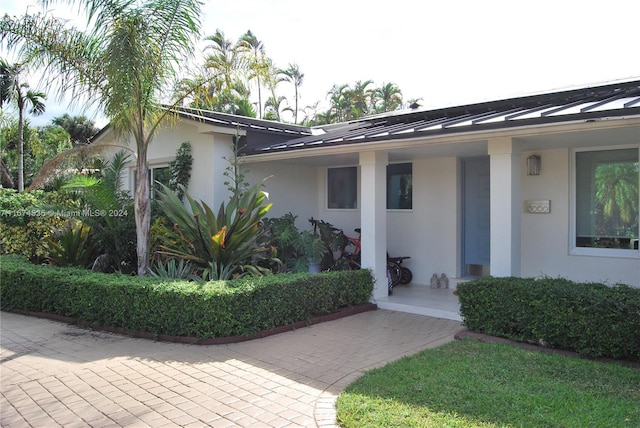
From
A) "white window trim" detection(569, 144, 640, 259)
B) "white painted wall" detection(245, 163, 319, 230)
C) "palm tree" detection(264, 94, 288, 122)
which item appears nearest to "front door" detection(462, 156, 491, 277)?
"white window trim" detection(569, 144, 640, 259)

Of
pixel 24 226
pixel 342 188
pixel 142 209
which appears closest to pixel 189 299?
pixel 142 209

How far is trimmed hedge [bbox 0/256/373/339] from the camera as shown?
6.48 meters

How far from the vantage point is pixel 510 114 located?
7.11 meters

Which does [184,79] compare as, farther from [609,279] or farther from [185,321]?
[609,279]

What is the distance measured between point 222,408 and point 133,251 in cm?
649

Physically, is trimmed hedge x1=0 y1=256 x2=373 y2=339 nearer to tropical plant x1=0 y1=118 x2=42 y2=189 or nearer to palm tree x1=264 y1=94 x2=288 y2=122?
tropical plant x1=0 y1=118 x2=42 y2=189

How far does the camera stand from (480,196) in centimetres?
964

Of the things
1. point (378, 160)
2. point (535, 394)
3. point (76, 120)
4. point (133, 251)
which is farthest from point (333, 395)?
point (76, 120)

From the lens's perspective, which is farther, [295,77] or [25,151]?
[295,77]

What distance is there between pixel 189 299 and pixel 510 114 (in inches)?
209

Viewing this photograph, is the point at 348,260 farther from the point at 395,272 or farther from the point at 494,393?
the point at 494,393

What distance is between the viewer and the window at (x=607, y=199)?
299 inches

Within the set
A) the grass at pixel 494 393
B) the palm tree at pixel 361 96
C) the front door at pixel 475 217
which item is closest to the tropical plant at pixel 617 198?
the front door at pixel 475 217

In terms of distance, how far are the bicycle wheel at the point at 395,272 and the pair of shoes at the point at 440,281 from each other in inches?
27.0
